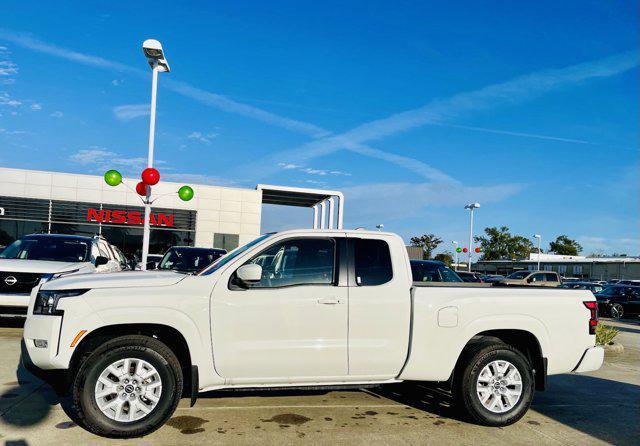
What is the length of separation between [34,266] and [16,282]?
1.28ft

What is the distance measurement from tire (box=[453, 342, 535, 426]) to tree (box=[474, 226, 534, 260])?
89.7m

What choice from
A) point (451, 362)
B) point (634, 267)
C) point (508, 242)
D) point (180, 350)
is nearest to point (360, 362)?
point (451, 362)

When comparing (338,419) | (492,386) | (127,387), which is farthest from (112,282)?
(492,386)

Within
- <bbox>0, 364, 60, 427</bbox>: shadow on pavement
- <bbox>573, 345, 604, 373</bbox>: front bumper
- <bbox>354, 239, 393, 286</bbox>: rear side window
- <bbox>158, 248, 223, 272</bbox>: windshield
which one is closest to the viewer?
<bbox>0, 364, 60, 427</bbox>: shadow on pavement

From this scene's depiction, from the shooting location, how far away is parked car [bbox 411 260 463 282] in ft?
41.0

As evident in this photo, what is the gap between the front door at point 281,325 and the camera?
184 inches

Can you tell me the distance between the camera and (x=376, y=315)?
495 cm

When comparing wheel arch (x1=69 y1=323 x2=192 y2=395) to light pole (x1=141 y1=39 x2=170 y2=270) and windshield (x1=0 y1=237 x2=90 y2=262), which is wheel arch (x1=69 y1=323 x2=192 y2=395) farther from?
light pole (x1=141 y1=39 x2=170 y2=270)

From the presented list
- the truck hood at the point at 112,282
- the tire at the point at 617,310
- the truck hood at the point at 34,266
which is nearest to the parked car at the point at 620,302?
the tire at the point at 617,310

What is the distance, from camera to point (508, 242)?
298ft

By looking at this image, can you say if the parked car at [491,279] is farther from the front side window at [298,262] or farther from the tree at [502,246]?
the tree at [502,246]

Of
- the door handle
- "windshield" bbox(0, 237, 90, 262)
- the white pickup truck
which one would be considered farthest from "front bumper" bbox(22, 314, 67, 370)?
"windshield" bbox(0, 237, 90, 262)

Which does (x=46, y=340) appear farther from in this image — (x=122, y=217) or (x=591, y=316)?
(x=122, y=217)

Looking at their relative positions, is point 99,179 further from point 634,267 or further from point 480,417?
point 634,267
